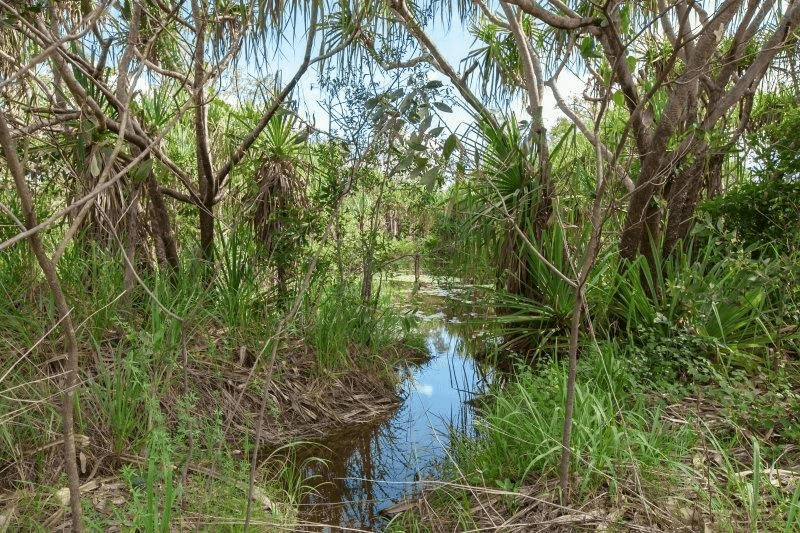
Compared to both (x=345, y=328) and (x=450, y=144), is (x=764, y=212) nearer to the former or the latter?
(x=345, y=328)

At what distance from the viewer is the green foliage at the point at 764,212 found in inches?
145

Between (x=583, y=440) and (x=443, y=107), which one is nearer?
(x=443, y=107)

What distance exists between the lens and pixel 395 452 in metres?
3.41

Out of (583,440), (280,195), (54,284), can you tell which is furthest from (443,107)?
(280,195)

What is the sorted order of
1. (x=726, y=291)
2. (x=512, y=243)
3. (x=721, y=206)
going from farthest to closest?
(x=512, y=243) < (x=721, y=206) < (x=726, y=291)

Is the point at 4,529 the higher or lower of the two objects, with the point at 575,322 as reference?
lower

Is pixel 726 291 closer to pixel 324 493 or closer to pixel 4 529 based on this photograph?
pixel 324 493

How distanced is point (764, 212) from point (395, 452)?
2.63m

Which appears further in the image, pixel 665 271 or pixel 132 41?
Result: pixel 665 271

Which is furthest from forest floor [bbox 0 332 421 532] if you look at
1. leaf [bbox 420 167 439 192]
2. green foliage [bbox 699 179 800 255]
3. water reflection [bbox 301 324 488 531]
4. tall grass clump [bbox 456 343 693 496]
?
green foliage [bbox 699 179 800 255]

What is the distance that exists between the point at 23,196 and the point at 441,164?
1139 millimetres

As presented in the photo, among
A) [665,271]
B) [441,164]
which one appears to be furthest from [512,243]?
[441,164]

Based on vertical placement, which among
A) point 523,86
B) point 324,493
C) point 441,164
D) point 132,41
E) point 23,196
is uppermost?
point 523,86

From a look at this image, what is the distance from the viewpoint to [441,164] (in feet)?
6.53
